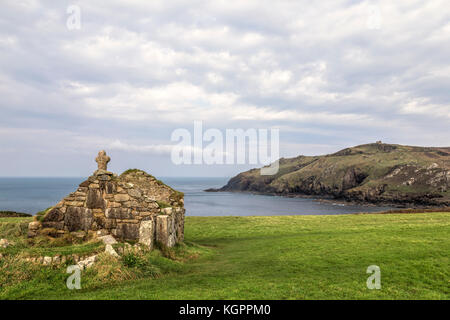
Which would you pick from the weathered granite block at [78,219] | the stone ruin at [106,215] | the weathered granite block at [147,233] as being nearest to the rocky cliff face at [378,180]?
the stone ruin at [106,215]

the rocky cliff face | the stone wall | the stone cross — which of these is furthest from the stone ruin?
the rocky cliff face

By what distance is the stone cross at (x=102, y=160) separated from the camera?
17.4 metres

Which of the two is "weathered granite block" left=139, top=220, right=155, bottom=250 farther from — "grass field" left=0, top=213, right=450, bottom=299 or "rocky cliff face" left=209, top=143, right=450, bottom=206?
"rocky cliff face" left=209, top=143, right=450, bottom=206

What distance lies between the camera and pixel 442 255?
13000 millimetres

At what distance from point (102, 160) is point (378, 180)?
147 meters

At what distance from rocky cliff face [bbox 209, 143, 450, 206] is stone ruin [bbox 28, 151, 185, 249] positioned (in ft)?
404

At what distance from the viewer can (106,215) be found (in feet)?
49.3

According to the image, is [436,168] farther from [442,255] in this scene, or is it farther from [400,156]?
[442,255]

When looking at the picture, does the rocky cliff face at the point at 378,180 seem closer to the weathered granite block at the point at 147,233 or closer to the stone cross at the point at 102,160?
the weathered granite block at the point at 147,233

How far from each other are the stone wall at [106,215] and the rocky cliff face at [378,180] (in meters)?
123

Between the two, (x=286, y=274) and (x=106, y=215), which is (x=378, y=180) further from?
(x=106, y=215)

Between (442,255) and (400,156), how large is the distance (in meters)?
184

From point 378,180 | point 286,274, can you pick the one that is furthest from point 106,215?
point 378,180

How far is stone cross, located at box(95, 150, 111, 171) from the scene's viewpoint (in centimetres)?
1739
